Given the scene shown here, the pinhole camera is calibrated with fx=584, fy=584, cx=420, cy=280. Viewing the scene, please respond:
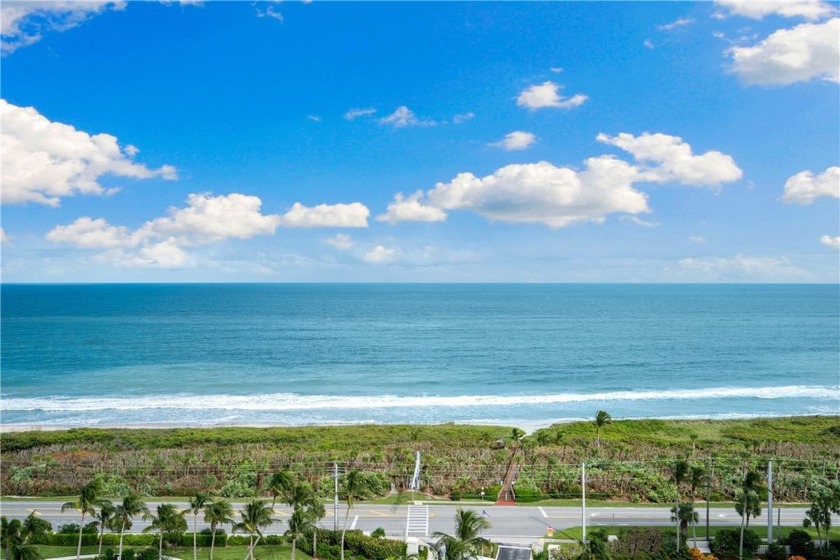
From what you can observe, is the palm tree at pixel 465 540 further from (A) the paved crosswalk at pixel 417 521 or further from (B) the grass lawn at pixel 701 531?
(B) the grass lawn at pixel 701 531

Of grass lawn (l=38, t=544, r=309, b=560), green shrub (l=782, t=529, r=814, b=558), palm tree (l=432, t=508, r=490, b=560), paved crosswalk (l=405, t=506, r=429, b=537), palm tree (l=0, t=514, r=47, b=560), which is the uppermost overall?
palm tree (l=432, t=508, r=490, b=560)

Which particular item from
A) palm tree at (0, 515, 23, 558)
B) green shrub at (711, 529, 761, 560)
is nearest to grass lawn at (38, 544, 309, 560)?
palm tree at (0, 515, 23, 558)

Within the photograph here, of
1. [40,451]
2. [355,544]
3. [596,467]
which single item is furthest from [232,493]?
[596,467]

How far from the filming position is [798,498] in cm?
4697

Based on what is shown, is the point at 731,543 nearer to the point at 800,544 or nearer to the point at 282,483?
the point at 800,544

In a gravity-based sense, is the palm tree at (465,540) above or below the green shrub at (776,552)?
above

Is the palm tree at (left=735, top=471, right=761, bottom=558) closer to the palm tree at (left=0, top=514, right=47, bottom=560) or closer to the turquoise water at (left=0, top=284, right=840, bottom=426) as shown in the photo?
the turquoise water at (left=0, top=284, right=840, bottom=426)

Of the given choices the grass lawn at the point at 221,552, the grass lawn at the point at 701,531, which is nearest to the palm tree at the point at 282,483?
the grass lawn at the point at 221,552

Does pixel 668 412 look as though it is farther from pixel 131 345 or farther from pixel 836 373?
pixel 131 345

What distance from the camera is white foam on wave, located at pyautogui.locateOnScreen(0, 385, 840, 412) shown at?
8131 cm

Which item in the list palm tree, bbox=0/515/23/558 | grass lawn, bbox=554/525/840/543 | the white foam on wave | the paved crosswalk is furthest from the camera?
the white foam on wave

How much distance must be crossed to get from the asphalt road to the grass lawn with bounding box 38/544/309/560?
2.86 metres

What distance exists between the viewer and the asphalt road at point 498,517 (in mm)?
41344

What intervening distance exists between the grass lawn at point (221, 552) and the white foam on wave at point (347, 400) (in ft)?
137
